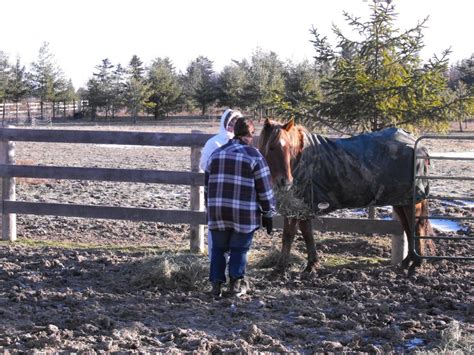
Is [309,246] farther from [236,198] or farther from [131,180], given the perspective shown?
[131,180]

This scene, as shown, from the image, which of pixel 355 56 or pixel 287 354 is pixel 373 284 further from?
pixel 355 56

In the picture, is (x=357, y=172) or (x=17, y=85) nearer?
(x=357, y=172)

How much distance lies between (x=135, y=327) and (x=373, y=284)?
250 centimetres

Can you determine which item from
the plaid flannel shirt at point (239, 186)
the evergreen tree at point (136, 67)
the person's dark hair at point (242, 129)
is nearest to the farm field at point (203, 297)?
the plaid flannel shirt at point (239, 186)

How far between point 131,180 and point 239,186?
104 inches

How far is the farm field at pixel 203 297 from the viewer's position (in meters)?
4.38

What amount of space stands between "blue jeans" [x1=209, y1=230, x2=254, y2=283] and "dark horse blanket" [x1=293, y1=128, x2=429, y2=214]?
1.05 m

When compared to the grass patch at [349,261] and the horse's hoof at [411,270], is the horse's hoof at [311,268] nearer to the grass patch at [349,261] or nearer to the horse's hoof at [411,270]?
the grass patch at [349,261]

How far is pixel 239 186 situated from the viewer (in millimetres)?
5484

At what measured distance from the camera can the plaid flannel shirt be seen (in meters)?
5.48

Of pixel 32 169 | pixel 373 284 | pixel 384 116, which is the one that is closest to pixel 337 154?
pixel 373 284

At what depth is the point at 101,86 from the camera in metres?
54.5

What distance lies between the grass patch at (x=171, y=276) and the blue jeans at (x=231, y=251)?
0.35 m

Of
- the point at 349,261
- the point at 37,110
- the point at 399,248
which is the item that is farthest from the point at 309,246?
the point at 37,110
